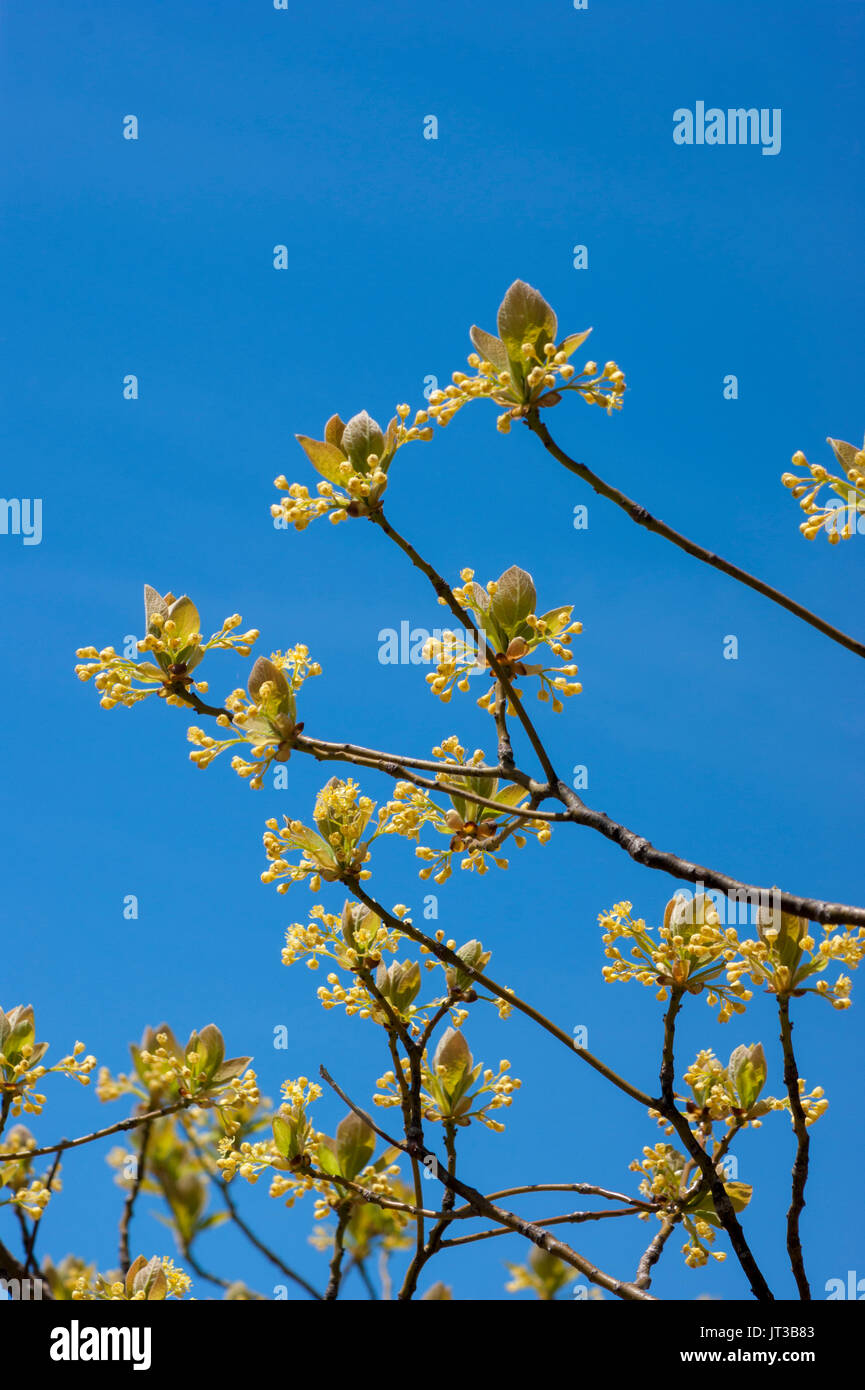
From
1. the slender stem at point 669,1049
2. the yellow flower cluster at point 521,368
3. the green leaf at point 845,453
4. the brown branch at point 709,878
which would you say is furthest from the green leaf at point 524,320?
the slender stem at point 669,1049

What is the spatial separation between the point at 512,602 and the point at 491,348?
476 mm

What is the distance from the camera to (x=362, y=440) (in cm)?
221

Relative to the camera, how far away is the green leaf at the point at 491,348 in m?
2.10

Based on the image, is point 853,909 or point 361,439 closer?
point 853,909

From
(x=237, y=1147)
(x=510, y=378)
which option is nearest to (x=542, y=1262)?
(x=237, y=1147)

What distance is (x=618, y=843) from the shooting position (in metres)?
1.86

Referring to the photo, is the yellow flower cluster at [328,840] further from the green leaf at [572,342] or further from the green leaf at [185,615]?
the green leaf at [572,342]

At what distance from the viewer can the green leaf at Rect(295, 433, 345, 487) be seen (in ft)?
7.22

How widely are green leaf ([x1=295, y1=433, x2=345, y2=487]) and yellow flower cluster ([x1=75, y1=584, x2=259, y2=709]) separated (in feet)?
1.11

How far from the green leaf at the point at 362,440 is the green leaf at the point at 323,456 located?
0.10 feet

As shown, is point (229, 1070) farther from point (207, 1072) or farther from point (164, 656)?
point (164, 656)
